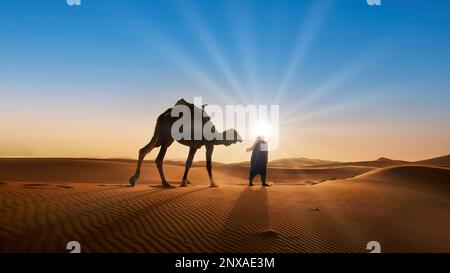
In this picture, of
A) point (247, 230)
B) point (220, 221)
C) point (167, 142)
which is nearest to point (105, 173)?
point (167, 142)

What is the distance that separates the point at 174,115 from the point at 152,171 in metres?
23.7

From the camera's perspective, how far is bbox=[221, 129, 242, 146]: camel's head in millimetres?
15445

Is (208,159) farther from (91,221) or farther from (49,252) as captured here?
(49,252)

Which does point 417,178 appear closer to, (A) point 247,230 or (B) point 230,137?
(B) point 230,137

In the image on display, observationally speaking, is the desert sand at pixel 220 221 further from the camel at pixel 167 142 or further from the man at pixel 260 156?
the camel at pixel 167 142

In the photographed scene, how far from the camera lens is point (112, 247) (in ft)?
20.8

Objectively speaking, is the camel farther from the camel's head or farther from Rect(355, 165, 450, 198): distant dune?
Rect(355, 165, 450, 198): distant dune

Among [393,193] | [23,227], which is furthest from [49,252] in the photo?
[393,193]

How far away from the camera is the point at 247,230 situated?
25.5 ft

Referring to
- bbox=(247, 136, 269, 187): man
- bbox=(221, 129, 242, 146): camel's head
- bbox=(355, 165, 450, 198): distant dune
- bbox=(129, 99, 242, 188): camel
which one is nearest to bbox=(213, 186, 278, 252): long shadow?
bbox=(129, 99, 242, 188): camel

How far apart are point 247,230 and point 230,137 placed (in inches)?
315

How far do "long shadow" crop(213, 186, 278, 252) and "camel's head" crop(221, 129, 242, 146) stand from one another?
17.4 ft
